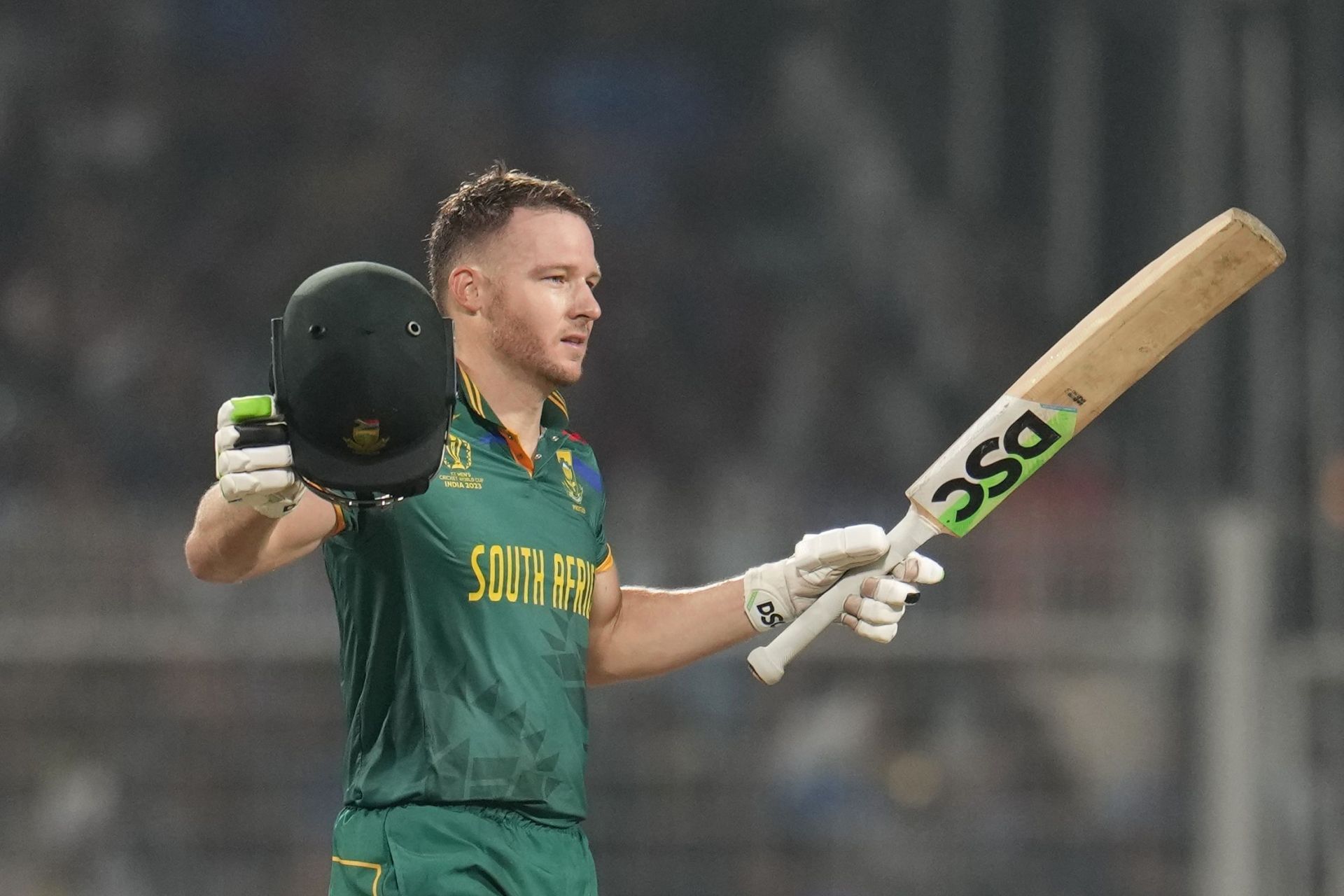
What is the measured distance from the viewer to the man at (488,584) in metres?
2.78

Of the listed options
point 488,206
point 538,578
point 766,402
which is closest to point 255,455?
point 538,578

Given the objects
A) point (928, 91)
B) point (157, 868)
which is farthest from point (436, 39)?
point (157, 868)

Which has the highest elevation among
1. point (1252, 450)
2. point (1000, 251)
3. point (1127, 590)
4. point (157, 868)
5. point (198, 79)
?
point (198, 79)

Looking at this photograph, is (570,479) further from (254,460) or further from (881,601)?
(254,460)

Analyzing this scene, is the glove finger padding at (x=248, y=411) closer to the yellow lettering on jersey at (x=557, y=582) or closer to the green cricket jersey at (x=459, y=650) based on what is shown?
the green cricket jersey at (x=459, y=650)

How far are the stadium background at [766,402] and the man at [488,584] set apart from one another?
3101 mm

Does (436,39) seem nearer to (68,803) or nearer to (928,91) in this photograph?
(928,91)

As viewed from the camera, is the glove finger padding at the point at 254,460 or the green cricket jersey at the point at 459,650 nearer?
the glove finger padding at the point at 254,460

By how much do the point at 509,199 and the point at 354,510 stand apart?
67 centimetres

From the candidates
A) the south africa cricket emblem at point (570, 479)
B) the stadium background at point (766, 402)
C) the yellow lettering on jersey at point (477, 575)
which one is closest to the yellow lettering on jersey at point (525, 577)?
the yellow lettering on jersey at point (477, 575)

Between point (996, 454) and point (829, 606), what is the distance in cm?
37

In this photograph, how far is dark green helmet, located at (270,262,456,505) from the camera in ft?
8.00

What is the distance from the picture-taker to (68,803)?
641cm

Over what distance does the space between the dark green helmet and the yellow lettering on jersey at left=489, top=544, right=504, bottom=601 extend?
371 millimetres
